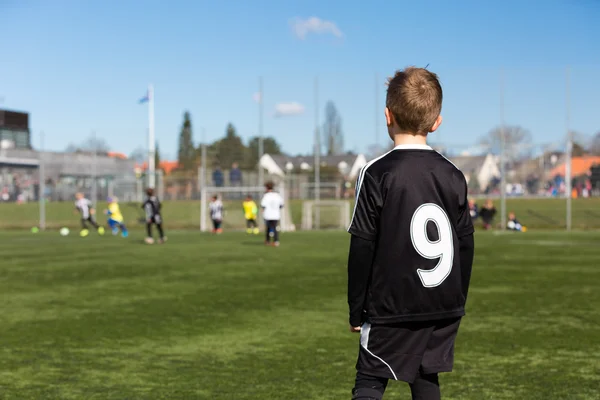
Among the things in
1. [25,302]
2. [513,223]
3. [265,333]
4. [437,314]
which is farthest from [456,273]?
[513,223]

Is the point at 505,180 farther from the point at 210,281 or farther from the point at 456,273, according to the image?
the point at 456,273

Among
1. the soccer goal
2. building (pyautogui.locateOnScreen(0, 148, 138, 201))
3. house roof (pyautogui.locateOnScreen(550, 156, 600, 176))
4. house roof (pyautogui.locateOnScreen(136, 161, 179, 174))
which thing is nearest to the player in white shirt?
the soccer goal

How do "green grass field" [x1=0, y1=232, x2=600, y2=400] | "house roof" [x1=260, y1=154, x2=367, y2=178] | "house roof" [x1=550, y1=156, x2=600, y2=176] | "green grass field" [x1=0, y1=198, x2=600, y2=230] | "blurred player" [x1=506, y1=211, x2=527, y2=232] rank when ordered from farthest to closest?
"house roof" [x1=260, y1=154, x2=367, y2=178] → "green grass field" [x1=0, y1=198, x2=600, y2=230] → "house roof" [x1=550, y1=156, x2=600, y2=176] → "blurred player" [x1=506, y1=211, x2=527, y2=232] → "green grass field" [x1=0, y1=232, x2=600, y2=400]

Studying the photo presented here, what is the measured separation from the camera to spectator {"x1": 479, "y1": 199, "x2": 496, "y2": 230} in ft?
107

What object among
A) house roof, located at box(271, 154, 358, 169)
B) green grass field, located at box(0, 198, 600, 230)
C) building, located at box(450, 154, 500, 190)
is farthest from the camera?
house roof, located at box(271, 154, 358, 169)

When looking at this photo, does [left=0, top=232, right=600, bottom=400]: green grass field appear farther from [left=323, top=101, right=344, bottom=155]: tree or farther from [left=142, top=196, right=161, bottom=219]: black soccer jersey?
[left=323, top=101, right=344, bottom=155]: tree

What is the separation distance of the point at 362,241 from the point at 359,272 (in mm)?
124

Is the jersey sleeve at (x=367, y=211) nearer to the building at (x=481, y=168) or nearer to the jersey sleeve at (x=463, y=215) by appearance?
the jersey sleeve at (x=463, y=215)

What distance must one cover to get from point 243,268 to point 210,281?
2.26 metres

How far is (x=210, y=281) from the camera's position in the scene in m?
12.8

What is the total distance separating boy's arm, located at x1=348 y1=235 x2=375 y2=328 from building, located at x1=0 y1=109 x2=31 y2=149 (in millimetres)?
81781

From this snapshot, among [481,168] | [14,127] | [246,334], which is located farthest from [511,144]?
[14,127]

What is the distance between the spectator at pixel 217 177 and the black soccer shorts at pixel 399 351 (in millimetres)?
33581

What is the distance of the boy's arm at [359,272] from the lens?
3.22 meters
